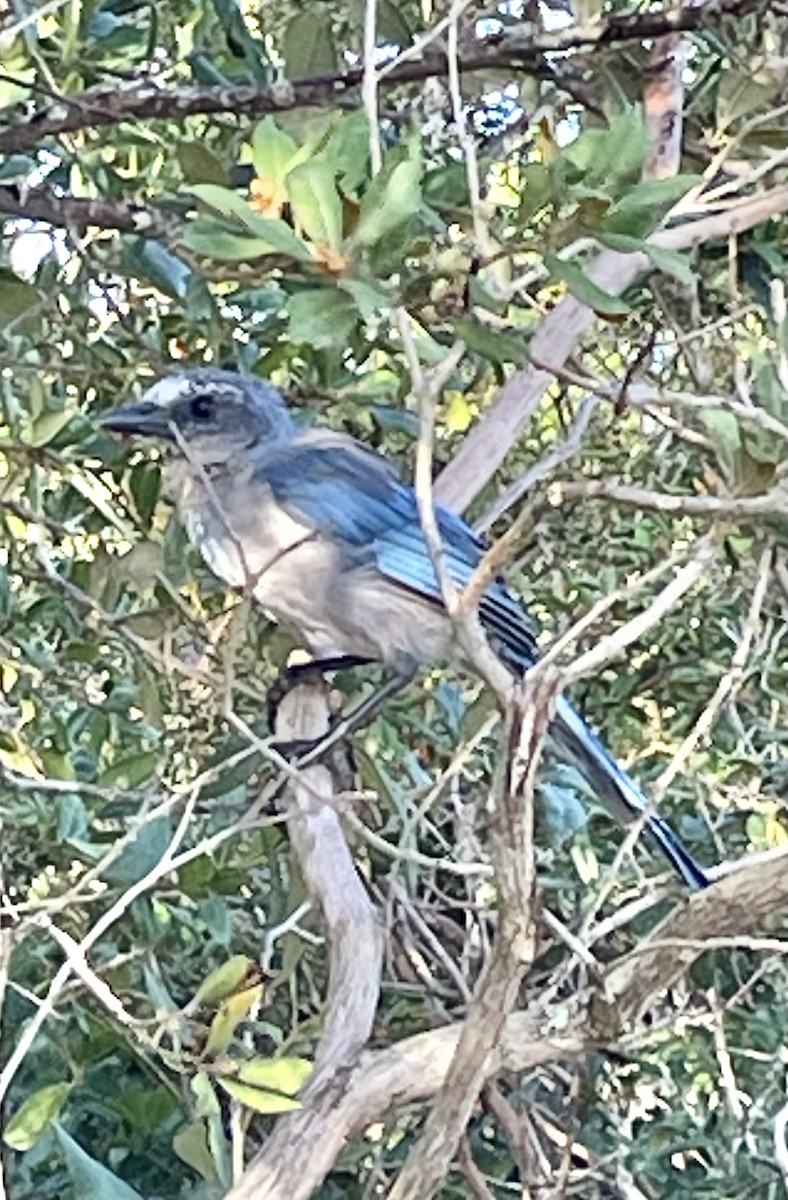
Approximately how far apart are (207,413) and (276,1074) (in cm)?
78

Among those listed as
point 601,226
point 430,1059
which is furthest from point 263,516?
point 601,226

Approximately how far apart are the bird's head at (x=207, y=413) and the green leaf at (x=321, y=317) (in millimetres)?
539

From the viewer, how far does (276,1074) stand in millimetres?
1114

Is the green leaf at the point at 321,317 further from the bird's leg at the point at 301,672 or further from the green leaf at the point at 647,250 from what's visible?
the bird's leg at the point at 301,672

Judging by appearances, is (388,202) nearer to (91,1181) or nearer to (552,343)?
(552,343)

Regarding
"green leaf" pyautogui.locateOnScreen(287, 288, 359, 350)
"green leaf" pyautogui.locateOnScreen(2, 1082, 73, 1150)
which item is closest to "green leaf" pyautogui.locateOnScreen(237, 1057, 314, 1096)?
"green leaf" pyautogui.locateOnScreen(2, 1082, 73, 1150)

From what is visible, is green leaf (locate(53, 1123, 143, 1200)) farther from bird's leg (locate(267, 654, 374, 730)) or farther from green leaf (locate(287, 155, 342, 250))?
green leaf (locate(287, 155, 342, 250))

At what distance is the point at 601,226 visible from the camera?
911 mm

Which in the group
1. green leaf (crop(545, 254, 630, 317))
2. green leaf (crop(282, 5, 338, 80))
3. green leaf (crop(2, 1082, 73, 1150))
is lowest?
green leaf (crop(2, 1082, 73, 1150))

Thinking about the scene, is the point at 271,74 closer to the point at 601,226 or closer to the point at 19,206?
the point at 19,206

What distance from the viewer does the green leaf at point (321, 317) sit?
2.89 ft

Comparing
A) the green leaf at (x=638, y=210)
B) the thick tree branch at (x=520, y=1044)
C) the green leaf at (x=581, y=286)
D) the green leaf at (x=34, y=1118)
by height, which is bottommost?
the thick tree branch at (x=520, y=1044)

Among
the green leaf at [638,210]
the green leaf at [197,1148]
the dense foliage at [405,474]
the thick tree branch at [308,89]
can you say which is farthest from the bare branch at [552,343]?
the green leaf at [197,1148]

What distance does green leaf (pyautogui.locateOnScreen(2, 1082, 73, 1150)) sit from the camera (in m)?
1.17
